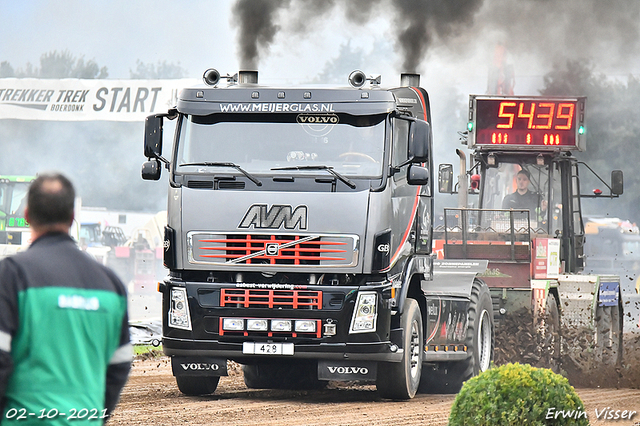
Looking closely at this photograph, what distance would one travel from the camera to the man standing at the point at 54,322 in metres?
3.52

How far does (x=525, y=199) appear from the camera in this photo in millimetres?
16594

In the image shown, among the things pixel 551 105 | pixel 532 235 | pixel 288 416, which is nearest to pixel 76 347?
pixel 288 416

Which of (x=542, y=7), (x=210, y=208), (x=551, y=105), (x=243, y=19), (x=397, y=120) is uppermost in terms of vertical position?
(x=542, y=7)

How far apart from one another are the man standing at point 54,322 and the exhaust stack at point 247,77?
7.84 meters

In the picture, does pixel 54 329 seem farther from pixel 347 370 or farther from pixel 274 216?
pixel 347 370

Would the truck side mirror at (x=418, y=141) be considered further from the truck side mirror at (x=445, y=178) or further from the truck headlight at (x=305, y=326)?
the truck side mirror at (x=445, y=178)

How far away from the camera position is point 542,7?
2189cm

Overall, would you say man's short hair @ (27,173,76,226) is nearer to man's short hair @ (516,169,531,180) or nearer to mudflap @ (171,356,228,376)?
mudflap @ (171,356,228,376)

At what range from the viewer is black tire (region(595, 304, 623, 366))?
592 inches

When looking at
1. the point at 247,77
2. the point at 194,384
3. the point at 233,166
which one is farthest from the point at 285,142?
the point at 194,384

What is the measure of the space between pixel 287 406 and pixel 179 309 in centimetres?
139

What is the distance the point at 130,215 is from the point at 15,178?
45.3ft

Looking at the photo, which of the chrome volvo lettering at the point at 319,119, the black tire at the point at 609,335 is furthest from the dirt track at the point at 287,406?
the chrome volvo lettering at the point at 319,119

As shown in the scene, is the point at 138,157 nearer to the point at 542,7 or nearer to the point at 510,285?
the point at 542,7
